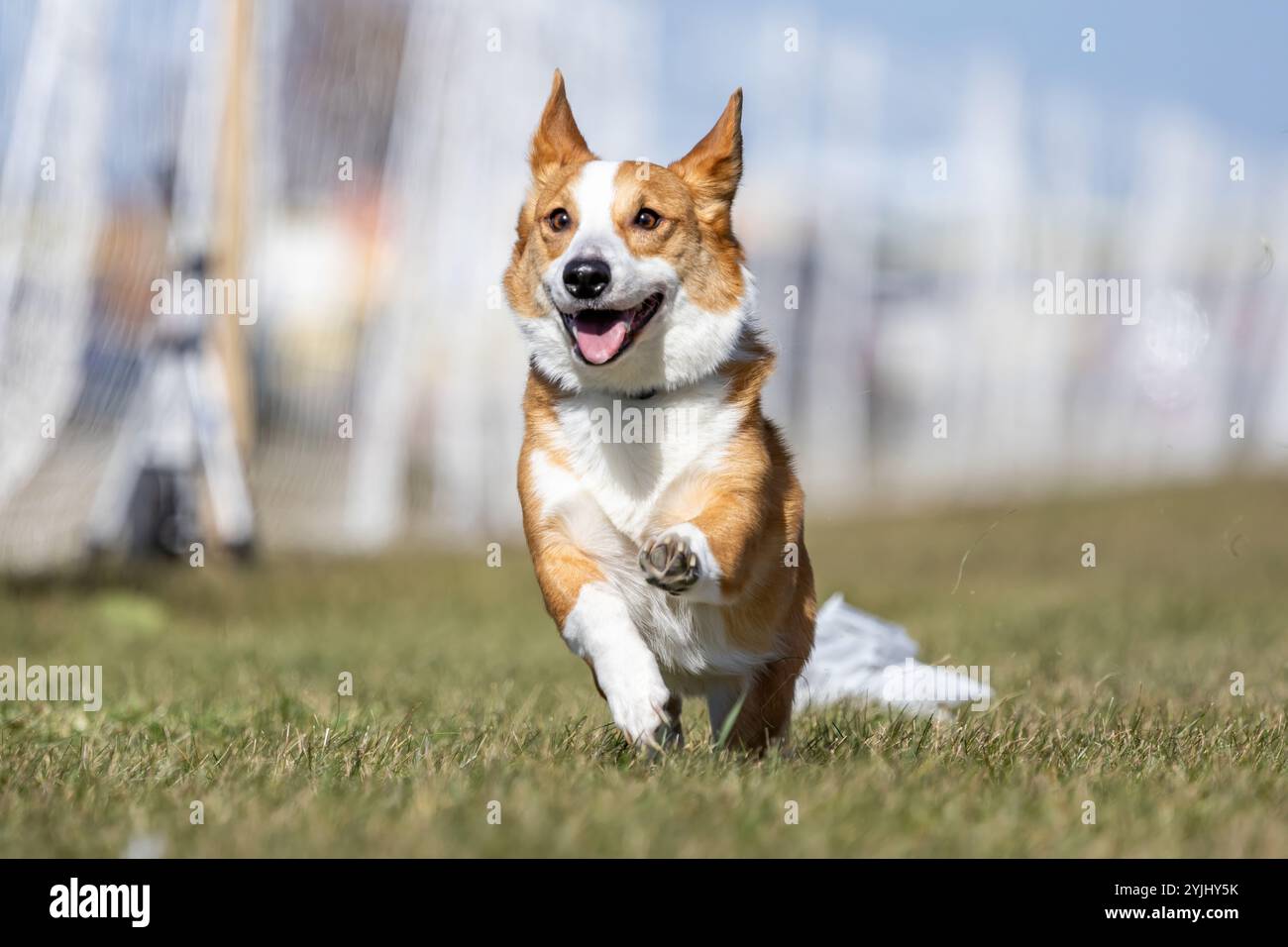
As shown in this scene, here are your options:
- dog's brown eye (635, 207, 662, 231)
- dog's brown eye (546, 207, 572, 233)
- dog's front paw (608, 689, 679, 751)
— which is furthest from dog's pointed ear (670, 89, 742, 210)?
dog's front paw (608, 689, 679, 751)

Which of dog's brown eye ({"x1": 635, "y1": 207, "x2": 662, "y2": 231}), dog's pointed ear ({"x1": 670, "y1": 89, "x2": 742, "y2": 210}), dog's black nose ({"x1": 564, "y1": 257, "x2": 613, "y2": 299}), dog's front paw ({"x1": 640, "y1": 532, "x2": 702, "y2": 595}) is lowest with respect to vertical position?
dog's front paw ({"x1": 640, "y1": 532, "x2": 702, "y2": 595})

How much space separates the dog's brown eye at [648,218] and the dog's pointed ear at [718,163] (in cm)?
21

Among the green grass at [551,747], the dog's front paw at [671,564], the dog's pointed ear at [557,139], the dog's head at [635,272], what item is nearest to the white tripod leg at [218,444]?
the green grass at [551,747]

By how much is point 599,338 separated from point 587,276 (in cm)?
16

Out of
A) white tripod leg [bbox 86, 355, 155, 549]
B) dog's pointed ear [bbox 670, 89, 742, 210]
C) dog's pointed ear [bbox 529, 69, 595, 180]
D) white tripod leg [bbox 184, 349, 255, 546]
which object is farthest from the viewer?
white tripod leg [bbox 86, 355, 155, 549]

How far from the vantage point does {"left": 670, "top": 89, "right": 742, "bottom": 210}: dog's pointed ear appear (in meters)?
3.98

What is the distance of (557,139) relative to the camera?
4152 mm

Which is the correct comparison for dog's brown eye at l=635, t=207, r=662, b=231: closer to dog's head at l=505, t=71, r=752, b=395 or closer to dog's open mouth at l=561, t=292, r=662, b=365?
dog's head at l=505, t=71, r=752, b=395

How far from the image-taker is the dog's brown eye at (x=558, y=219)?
3846 mm

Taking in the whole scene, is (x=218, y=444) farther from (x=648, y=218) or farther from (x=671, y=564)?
(x=671, y=564)
